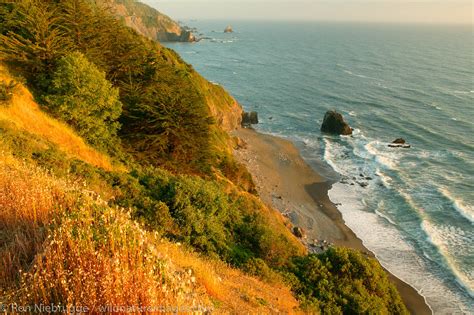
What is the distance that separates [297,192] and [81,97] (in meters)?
32.2

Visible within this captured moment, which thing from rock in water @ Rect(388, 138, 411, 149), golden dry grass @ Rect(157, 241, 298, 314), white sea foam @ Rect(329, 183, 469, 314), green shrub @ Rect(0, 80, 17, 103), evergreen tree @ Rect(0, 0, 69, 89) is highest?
evergreen tree @ Rect(0, 0, 69, 89)

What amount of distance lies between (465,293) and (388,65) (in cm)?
11468

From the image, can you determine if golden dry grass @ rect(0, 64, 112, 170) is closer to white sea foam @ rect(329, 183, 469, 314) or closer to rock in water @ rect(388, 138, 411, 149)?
white sea foam @ rect(329, 183, 469, 314)

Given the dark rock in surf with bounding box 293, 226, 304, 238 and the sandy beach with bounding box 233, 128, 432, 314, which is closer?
the dark rock in surf with bounding box 293, 226, 304, 238

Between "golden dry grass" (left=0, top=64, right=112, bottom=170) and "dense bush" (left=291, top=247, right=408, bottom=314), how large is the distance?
13632mm

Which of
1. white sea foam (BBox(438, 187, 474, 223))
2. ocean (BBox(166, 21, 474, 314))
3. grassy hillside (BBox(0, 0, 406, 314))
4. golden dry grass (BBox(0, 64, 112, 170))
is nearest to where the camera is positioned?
grassy hillside (BBox(0, 0, 406, 314))

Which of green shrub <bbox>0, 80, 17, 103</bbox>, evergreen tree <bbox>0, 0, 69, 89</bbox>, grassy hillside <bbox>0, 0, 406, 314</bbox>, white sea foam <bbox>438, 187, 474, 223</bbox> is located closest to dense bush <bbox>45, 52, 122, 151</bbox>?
grassy hillside <bbox>0, 0, 406, 314</bbox>

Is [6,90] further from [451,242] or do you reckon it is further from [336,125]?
[336,125]

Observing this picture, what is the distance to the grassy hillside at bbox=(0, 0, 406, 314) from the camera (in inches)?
194

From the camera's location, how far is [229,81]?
107250 mm

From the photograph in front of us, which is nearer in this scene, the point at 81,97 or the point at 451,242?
the point at 81,97

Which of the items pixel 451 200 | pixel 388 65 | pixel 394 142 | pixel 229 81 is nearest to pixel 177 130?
pixel 451 200

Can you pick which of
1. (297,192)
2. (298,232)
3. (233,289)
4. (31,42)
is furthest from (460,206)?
(31,42)

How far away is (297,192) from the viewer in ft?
154
